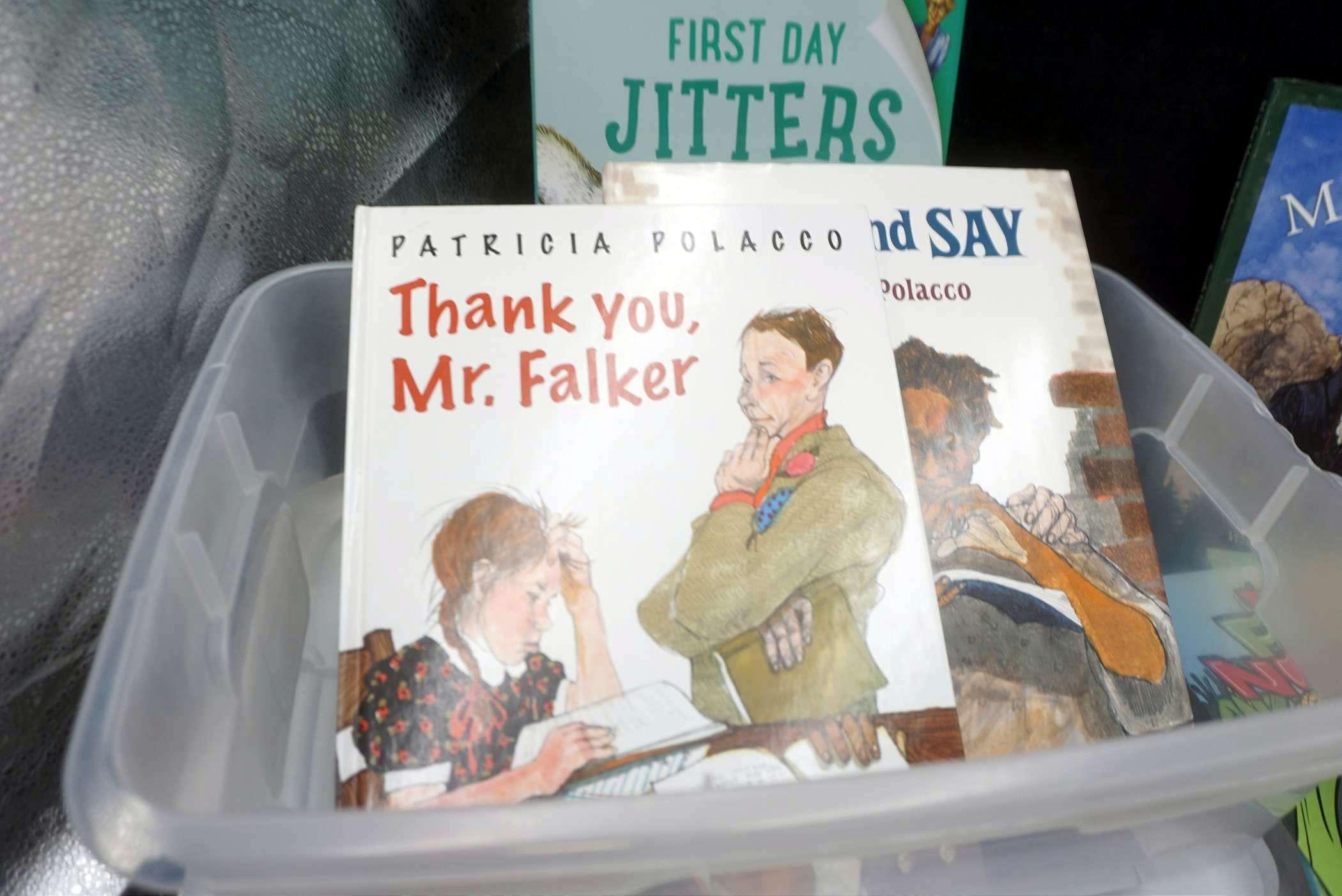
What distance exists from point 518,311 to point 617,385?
0.21 ft

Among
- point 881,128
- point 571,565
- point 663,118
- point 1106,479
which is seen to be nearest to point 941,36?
point 881,128

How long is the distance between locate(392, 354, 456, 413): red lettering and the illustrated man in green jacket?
5.4 inches

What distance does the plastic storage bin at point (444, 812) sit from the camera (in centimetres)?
30

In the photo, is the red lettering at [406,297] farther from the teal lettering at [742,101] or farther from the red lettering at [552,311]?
the teal lettering at [742,101]

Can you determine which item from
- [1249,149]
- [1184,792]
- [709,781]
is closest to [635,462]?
[709,781]

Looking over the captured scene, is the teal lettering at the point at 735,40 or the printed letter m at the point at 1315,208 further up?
the teal lettering at the point at 735,40

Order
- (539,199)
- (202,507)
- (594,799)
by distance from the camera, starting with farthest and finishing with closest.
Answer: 1. (539,199)
2. (202,507)
3. (594,799)

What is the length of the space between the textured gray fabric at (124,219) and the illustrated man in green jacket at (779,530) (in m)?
0.27

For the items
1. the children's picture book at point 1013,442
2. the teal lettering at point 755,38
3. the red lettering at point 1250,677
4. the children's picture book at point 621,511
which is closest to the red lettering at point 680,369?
the children's picture book at point 621,511

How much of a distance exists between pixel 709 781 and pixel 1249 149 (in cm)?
53

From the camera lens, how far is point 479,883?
0.32 m

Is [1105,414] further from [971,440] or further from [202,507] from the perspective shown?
[202,507]

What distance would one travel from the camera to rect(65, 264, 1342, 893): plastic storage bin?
303 mm

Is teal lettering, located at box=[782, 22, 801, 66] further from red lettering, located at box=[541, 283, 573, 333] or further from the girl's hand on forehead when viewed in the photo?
the girl's hand on forehead
